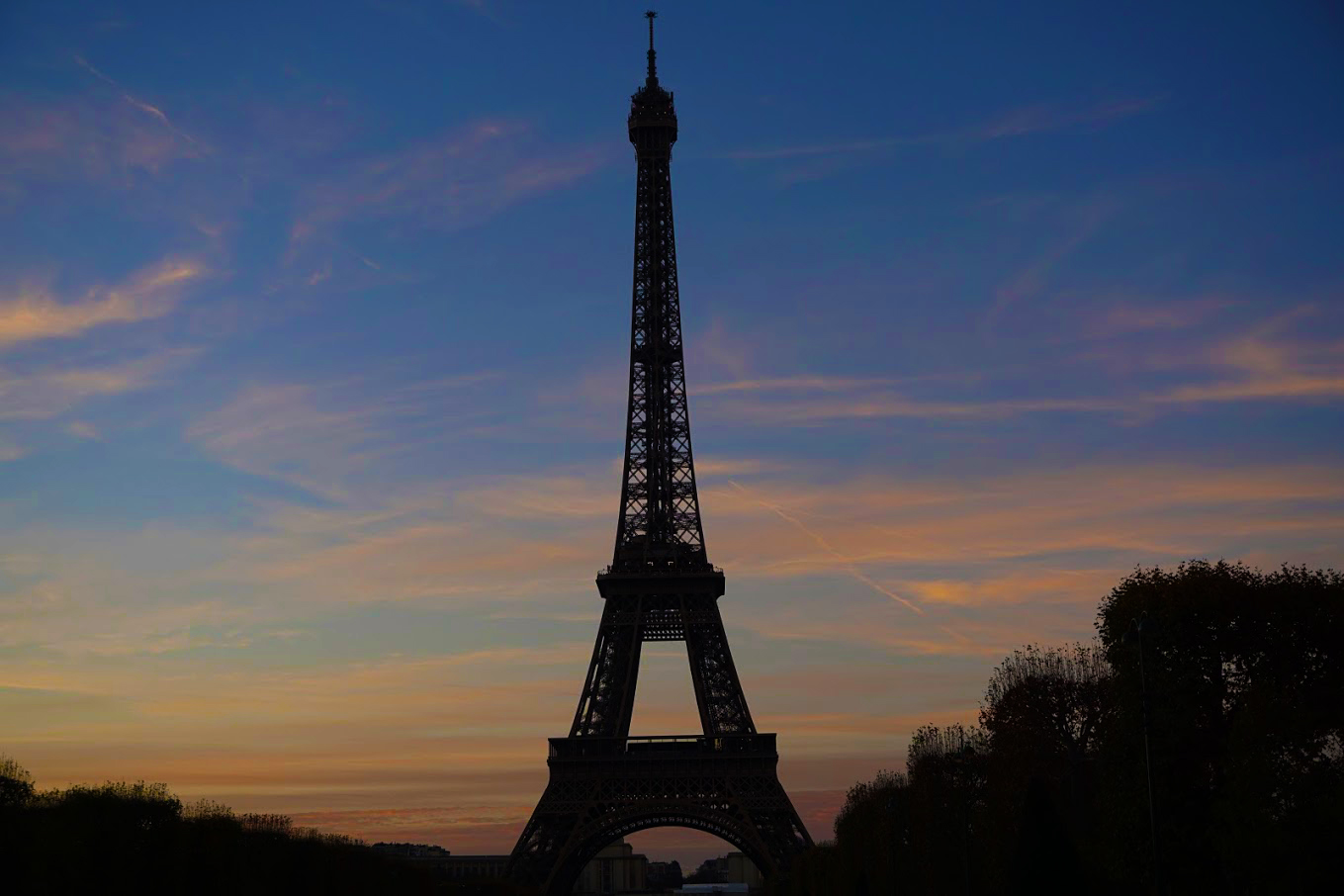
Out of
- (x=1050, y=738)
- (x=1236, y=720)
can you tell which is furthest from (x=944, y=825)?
(x=1236, y=720)

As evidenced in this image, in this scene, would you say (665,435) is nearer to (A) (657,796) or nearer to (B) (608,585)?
(B) (608,585)

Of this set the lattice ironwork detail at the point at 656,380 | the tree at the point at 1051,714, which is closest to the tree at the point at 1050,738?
the tree at the point at 1051,714

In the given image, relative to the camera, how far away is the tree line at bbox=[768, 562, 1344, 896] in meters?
44.2

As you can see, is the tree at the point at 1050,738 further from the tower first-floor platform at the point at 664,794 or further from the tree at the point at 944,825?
the tower first-floor platform at the point at 664,794

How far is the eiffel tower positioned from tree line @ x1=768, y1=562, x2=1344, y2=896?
26.3m

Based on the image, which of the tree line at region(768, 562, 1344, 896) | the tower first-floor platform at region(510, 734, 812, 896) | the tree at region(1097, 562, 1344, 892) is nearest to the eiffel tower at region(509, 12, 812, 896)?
the tower first-floor platform at region(510, 734, 812, 896)

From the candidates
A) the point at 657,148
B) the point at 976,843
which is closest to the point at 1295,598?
the point at 976,843

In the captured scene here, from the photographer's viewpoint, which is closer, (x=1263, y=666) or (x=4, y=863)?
(x=4, y=863)

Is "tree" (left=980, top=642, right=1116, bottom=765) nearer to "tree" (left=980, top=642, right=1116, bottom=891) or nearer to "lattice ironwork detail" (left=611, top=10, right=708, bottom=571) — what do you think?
"tree" (left=980, top=642, right=1116, bottom=891)

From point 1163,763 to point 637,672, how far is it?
6152 centimetres

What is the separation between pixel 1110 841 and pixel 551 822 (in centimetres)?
5864

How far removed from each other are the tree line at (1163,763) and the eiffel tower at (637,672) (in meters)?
26.3

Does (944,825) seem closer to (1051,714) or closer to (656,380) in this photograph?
(1051,714)

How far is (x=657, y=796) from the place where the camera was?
106 m
